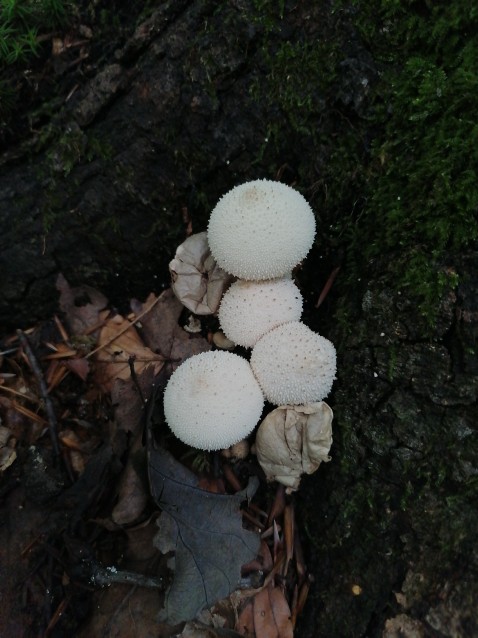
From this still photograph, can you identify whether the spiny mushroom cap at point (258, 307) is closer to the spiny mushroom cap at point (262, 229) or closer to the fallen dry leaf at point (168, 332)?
the spiny mushroom cap at point (262, 229)

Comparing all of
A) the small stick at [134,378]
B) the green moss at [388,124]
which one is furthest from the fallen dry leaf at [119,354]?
the green moss at [388,124]

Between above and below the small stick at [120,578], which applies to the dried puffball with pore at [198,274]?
above

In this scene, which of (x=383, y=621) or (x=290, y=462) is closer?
(x=383, y=621)

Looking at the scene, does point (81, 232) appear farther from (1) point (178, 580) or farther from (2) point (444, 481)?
(2) point (444, 481)

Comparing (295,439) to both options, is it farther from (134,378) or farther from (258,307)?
(134,378)

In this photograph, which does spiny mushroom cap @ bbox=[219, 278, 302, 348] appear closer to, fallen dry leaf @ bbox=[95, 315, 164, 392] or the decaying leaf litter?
the decaying leaf litter

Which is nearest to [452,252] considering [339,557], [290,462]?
[290,462]

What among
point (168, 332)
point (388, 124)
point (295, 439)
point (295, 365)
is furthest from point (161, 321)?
point (388, 124)
